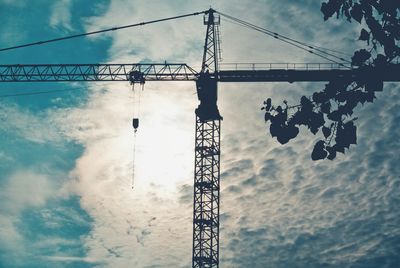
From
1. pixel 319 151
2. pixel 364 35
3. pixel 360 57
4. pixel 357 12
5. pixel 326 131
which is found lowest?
pixel 319 151

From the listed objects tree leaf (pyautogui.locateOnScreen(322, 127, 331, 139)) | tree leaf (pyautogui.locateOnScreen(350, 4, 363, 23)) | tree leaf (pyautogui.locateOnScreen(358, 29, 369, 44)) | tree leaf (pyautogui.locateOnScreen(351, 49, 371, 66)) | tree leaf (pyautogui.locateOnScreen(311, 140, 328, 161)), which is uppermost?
tree leaf (pyautogui.locateOnScreen(350, 4, 363, 23))

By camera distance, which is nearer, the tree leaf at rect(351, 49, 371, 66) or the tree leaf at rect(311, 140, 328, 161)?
the tree leaf at rect(351, 49, 371, 66)

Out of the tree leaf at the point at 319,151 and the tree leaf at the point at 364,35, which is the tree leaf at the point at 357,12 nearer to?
the tree leaf at the point at 364,35

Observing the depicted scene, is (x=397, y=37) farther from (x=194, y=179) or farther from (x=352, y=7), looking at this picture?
(x=194, y=179)

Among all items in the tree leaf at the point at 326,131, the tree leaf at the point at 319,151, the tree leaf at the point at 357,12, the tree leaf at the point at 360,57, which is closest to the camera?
the tree leaf at the point at 360,57

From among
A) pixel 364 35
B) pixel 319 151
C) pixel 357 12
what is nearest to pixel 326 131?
pixel 319 151

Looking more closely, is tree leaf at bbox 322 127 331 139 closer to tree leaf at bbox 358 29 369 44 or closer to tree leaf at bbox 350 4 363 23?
tree leaf at bbox 358 29 369 44

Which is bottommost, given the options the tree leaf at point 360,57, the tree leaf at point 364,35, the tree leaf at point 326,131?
the tree leaf at point 326,131

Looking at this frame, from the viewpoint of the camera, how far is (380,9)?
8555mm

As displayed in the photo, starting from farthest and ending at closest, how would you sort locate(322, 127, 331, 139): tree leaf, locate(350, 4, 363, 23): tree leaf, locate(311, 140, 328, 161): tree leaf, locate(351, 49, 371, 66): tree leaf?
locate(311, 140, 328, 161): tree leaf < locate(322, 127, 331, 139): tree leaf < locate(350, 4, 363, 23): tree leaf < locate(351, 49, 371, 66): tree leaf

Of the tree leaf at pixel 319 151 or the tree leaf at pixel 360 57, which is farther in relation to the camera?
the tree leaf at pixel 319 151

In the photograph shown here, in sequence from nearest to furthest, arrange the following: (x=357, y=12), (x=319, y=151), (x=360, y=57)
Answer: (x=360, y=57), (x=357, y=12), (x=319, y=151)

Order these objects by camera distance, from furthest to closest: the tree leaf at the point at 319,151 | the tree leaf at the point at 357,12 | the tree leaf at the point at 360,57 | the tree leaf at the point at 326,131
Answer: the tree leaf at the point at 319,151, the tree leaf at the point at 326,131, the tree leaf at the point at 357,12, the tree leaf at the point at 360,57

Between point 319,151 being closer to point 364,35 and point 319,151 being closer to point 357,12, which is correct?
point 364,35
